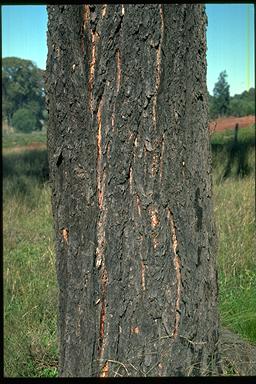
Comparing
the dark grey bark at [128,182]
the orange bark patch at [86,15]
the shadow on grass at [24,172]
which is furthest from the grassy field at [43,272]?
the orange bark patch at [86,15]

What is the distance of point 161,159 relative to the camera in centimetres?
229

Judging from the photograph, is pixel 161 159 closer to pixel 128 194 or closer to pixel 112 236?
pixel 128 194

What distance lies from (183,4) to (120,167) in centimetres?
69

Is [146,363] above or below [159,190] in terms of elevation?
below

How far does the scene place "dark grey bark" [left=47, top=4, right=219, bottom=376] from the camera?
7.42 feet

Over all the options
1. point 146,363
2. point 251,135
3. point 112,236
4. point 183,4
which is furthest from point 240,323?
point 251,135

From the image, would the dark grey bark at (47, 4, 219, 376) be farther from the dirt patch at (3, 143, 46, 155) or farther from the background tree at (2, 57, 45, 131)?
the dirt patch at (3, 143, 46, 155)

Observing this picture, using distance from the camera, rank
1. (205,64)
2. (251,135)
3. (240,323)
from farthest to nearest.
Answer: (251,135), (240,323), (205,64)

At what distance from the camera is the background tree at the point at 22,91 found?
926 cm

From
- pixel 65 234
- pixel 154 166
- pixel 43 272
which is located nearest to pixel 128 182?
pixel 154 166

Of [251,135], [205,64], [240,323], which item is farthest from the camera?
[251,135]

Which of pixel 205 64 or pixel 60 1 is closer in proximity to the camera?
pixel 60 1

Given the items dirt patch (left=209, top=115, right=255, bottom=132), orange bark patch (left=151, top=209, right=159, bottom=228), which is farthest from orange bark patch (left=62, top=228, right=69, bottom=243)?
dirt patch (left=209, top=115, right=255, bottom=132)

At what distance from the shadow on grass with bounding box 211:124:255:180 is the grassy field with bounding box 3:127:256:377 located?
396mm
